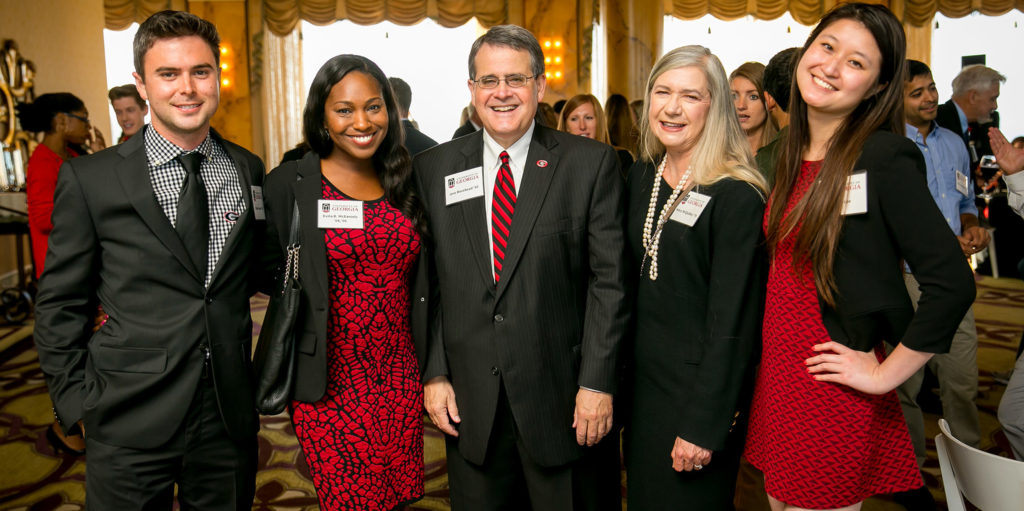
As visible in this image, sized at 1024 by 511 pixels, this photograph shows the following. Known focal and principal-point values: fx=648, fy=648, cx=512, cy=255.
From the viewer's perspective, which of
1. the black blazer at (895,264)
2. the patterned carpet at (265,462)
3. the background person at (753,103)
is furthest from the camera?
the background person at (753,103)

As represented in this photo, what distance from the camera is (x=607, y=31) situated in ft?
29.4

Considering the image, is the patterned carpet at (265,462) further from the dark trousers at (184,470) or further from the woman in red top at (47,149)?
the dark trousers at (184,470)

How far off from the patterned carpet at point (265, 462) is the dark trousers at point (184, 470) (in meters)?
1.20

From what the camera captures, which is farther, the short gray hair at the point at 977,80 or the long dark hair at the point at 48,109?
the short gray hair at the point at 977,80

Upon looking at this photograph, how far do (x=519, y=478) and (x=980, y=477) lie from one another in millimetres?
1117

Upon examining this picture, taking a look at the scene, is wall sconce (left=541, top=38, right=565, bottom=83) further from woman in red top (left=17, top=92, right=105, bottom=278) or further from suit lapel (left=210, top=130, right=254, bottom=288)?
suit lapel (left=210, top=130, right=254, bottom=288)

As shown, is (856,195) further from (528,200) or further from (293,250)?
(293,250)

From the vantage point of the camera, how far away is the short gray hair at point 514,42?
5.87 ft

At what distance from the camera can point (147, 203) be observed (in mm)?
1574

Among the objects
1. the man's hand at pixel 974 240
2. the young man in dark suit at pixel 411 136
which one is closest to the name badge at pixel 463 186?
the young man in dark suit at pixel 411 136

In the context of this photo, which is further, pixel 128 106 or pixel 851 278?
pixel 128 106

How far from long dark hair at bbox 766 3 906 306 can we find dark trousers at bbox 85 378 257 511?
1511 mm

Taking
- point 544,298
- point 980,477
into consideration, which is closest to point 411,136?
point 544,298

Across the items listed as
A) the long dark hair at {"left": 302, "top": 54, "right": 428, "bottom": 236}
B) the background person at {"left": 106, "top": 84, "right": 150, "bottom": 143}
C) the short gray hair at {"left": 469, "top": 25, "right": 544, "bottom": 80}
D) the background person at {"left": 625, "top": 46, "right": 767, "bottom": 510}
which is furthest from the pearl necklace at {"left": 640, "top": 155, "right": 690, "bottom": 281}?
the background person at {"left": 106, "top": 84, "right": 150, "bottom": 143}
